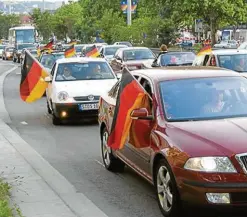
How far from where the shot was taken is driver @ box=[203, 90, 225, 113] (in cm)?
793

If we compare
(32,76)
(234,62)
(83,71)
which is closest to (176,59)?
(234,62)

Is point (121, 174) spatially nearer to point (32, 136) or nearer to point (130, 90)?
point (130, 90)

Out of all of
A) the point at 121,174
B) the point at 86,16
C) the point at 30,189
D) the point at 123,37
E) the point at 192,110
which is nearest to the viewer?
the point at 192,110

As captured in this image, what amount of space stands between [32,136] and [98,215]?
6.92 m

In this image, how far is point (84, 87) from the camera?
15.7m

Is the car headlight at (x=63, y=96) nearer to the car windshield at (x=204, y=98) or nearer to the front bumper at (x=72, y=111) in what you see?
the front bumper at (x=72, y=111)

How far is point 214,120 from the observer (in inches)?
300

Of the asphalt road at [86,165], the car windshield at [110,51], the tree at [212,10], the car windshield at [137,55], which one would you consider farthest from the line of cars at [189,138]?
the tree at [212,10]

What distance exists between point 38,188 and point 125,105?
1484 mm

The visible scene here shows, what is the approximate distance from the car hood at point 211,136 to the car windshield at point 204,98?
276 millimetres

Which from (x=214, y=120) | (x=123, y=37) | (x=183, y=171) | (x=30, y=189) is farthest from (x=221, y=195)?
(x=123, y=37)

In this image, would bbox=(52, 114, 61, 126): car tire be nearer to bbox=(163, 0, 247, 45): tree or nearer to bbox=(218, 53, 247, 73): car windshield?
bbox=(218, 53, 247, 73): car windshield

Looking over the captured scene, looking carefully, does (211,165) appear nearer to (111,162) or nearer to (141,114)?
(141,114)

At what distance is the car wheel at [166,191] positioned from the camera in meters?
6.99
